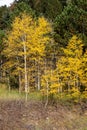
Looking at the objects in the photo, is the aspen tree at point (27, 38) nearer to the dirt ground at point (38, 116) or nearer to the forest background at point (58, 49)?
the forest background at point (58, 49)

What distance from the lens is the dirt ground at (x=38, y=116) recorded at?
34375 millimetres

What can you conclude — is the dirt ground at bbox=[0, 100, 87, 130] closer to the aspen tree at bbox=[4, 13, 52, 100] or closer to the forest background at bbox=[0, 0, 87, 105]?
the forest background at bbox=[0, 0, 87, 105]

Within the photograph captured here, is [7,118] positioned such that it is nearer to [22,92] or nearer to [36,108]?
[36,108]

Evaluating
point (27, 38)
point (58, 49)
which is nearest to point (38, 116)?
point (27, 38)

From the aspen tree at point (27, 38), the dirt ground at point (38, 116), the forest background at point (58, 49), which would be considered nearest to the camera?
the dirt ground at point (38, 116)

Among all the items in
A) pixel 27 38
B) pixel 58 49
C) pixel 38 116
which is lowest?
pixel 38 116

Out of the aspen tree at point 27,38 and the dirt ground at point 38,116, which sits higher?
the aspen tree at point 27,38

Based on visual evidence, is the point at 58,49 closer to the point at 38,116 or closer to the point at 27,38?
the point at 27,38

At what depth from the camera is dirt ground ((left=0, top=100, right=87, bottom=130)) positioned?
113ft

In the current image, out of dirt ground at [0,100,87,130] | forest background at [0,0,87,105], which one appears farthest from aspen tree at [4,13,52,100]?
dirt ground at [0,100,87,130]

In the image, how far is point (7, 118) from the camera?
3512 centimetres

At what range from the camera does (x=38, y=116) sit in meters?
37.2

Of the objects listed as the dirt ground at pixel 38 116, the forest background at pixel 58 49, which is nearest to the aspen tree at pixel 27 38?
the forest background at pixel 58 49

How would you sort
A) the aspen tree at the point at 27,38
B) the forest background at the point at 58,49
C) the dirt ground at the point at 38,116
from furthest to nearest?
the aspen tree at the point at 27,38
the forest background at the point at 58,49
the dirt ground at the point at 38,116
